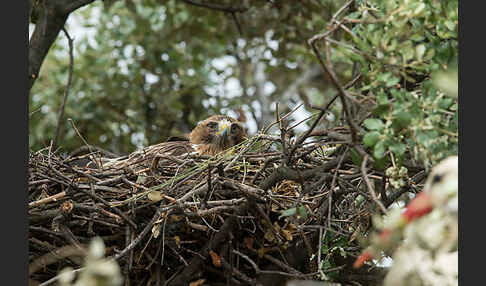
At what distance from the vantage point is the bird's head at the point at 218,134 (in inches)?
211

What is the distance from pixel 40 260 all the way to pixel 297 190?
1541 mm

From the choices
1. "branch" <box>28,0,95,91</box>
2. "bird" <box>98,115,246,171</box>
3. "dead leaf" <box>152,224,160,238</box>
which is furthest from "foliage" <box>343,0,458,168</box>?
"bird" <box>98,115,246,171</box>

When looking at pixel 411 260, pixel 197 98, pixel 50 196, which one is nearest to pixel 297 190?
pixel 50 196

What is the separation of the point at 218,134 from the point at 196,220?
6.99ft

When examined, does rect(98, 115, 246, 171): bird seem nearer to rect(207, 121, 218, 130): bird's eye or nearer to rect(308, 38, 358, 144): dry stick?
rect(207, 121, 218, 130): bird's eye

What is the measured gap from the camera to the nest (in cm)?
311

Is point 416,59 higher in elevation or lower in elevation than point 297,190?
higher

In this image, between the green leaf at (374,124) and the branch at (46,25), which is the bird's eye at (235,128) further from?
the green leaf at (374,124)

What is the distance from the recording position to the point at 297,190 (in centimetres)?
355

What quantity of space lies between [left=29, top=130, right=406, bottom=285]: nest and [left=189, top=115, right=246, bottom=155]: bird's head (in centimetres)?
179

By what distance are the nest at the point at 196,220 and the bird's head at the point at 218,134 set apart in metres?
1.79

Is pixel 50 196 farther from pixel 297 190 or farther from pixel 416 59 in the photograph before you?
pixel 416 59

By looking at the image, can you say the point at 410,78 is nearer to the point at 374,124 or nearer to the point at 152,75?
the point at 374,124

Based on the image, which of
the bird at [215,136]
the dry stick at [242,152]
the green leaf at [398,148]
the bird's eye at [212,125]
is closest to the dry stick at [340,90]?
the green leaf at [398,148]
